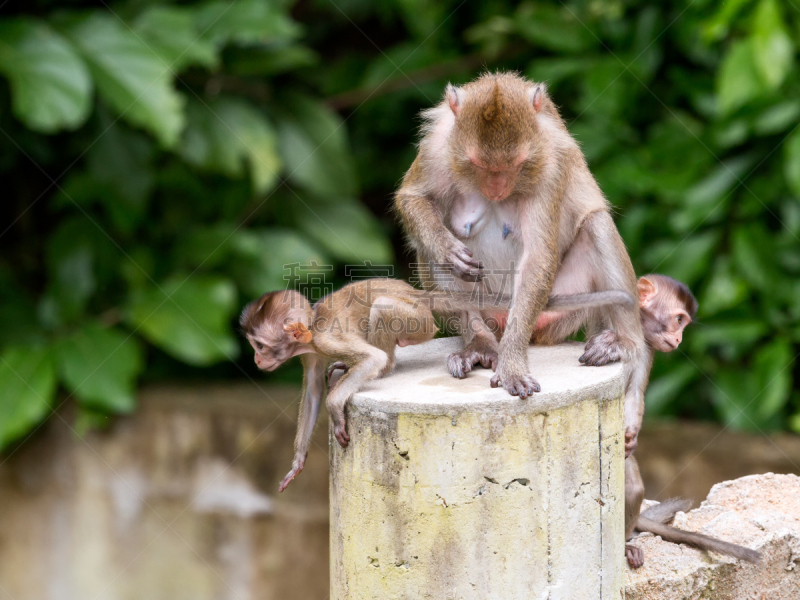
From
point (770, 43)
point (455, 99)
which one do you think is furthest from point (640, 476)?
point (770, 43)

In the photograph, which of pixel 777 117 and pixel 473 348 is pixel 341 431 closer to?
pixel 473 348

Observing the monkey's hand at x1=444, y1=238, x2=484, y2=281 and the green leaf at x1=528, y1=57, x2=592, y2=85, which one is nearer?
the monkey's hand at x1=444, y1=238, x2=484, y2=281

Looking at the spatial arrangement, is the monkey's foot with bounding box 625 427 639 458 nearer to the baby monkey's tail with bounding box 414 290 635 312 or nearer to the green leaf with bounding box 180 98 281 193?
the baby monkey's tail with bounding box 414 290 635 312

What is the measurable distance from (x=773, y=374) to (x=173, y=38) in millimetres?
4100

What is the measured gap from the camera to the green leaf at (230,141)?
21.3 feet

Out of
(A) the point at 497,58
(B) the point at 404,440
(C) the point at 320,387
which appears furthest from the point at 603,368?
(A) the point at 497,58

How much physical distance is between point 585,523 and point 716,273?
3576 millimetres

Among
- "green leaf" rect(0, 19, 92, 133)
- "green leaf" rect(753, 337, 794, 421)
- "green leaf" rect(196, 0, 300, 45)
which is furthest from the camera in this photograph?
"green leaf" rect(196, 0, 300, 45)

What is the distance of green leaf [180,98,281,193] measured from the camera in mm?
6500

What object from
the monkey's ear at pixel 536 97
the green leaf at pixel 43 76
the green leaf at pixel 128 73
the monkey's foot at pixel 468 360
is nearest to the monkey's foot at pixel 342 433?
the monkey's foot at pixel 468 360

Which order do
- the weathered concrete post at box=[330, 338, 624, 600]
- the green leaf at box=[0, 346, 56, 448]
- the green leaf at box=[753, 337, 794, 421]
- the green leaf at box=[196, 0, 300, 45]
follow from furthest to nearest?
1. the green leaf at box=[196, 0, 300, 45]
2. the green leaf at box=[0, 346, 56, 448]
3. the green leaf at box=[753, 337, 794, 421]
4. the weathered concrete post at box=[330, 338, 624, 600]

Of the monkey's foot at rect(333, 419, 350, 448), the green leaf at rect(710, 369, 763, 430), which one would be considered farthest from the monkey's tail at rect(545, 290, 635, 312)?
the green leaf at rect(710, 369, 763, 430)

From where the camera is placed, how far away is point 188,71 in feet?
22.5

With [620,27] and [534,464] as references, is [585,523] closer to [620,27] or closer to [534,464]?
[534,464]
